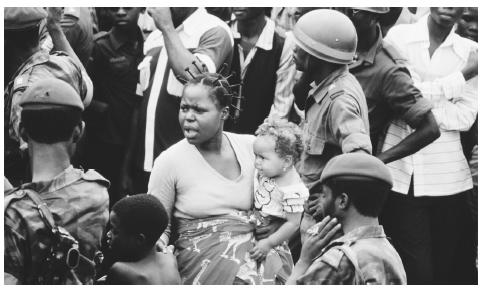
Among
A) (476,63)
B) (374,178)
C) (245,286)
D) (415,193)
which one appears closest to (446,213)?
(415,193)

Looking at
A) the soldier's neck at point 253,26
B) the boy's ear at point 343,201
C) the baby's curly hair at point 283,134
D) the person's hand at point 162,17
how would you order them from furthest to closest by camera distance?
the soldier's neck at point 253,26, the person's hand at point 162,17, the baby's curly hair at point 283,134, the boy's ear at point 343,201

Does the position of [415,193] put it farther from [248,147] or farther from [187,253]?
[187,253]

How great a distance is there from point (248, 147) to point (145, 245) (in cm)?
111

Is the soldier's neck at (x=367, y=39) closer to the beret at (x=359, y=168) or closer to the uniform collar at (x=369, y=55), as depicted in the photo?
the uniform collar at (x=369, y=55)

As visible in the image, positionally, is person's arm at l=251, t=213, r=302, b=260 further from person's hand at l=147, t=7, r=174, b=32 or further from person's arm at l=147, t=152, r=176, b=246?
person's hand at l=147, t=7, r=174, b=32

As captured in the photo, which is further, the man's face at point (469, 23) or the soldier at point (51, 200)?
the man's face at point (469, 23)

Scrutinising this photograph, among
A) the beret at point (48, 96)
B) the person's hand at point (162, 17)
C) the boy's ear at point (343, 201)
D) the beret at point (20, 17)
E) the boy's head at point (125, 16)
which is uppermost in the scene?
the beret at point (48, 96)

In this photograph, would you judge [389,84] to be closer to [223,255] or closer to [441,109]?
[441,109]

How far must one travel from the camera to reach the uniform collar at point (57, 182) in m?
4.22

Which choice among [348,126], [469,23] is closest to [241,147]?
[348,126]

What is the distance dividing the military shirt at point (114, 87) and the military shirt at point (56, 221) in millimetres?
3230

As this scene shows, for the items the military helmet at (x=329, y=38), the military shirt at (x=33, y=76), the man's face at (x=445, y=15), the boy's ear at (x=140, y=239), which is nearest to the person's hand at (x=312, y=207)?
the military helmet at (x=329, y=38)

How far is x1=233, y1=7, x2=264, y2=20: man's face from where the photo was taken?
748 centimetres

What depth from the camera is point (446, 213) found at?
280 inches
